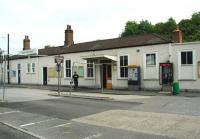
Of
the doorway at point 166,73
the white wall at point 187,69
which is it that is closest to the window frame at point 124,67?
the doorway at point 166,73

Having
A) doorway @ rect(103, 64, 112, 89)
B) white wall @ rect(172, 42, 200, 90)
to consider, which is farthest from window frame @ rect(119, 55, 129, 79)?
white wall @ rect(172, 42, 200, 90)

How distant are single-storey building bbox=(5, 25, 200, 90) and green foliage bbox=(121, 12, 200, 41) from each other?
2870 cm

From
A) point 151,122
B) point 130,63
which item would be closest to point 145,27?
point 130,63

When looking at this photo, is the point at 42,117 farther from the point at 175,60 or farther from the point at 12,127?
the point at 175,60

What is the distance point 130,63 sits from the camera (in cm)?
2700

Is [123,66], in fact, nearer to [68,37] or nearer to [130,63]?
[130,63]

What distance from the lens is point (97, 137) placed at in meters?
9.28

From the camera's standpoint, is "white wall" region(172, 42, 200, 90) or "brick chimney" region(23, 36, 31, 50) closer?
"white wall" region(172, 42, 200, 90)

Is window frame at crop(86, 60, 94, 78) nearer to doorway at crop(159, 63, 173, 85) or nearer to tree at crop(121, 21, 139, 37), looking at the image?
doorway at crop(159, 63, 173, 85)

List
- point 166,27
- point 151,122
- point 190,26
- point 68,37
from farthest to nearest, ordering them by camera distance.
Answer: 1. point 166,27
2. point 190,26
3. point 68,37
4. point 151,122

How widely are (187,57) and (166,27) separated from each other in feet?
132

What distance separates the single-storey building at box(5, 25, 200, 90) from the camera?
77.0 feet

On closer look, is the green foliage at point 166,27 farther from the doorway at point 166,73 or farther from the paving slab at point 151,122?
the paving slab at point 151,122

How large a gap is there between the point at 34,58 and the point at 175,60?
20.9m
